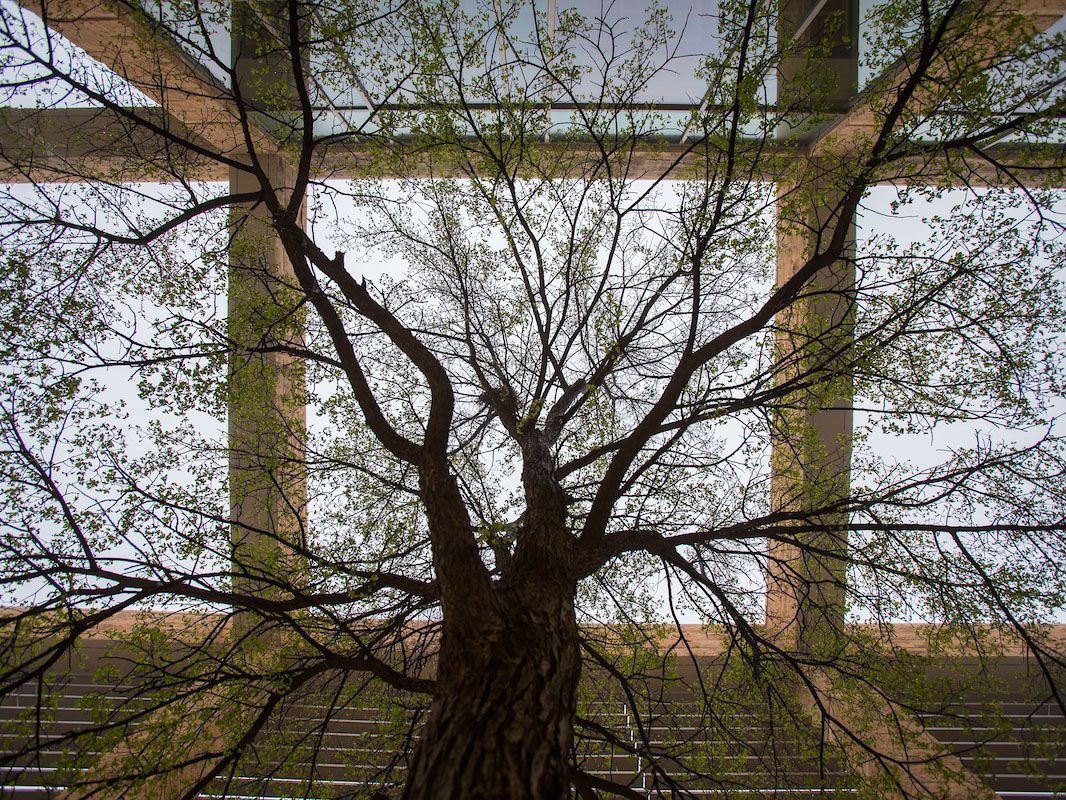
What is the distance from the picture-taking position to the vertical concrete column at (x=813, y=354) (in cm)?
508

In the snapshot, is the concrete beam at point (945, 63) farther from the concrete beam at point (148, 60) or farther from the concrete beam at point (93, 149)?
the concrete beam at point (93, 149)

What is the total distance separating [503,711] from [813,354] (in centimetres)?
438

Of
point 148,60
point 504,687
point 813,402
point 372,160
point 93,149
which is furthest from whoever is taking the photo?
point 372,160

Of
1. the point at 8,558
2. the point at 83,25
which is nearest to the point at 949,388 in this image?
the point at 8,558

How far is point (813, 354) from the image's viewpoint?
229 inches

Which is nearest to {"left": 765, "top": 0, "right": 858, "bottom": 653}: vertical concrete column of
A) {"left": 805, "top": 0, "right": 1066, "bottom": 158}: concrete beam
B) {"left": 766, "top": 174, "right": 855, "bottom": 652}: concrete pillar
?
{"left": 766, "top": 174, "right": 855, "bottom": 652}: concrete pillar

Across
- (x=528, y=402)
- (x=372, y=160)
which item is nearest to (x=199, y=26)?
(x=372, y=160)

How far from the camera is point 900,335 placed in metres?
5.52

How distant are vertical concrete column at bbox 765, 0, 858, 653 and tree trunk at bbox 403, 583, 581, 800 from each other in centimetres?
298

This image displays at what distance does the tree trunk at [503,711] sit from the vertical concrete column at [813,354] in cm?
298

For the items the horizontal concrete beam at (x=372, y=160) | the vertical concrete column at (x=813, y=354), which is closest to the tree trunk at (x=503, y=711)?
the vertical concrete column at (x=813, y=354)

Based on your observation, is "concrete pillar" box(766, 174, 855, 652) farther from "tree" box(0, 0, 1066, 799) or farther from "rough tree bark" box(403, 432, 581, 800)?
"rough tree bark" box(403, 432, 581, 800)

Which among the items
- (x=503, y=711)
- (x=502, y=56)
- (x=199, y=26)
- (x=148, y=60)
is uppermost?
(x=502, y=56)

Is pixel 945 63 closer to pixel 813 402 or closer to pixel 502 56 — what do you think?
pixel 813 402
